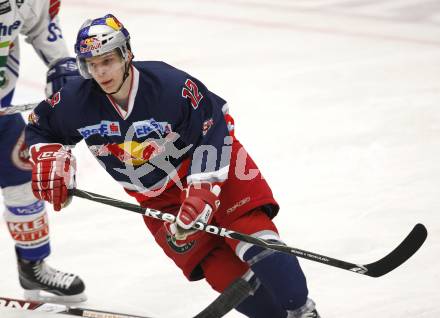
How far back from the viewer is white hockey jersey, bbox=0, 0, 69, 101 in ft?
11.8

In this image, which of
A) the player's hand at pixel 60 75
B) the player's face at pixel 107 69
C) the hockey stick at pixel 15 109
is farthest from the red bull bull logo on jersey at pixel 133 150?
the hockey stick at pixel 15 109

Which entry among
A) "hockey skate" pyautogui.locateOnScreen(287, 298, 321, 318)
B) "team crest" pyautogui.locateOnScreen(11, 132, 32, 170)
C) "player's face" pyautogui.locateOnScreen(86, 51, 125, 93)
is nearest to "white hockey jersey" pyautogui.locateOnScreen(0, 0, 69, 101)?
"team crest" pyautogui.locateOnScreen(11, 132, 32, 170)

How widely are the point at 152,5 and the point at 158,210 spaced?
16.2 feet

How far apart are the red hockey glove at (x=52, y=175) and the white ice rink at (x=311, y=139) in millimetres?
917

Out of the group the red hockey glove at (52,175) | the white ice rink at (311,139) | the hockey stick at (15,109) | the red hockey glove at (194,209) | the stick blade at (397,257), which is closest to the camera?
the red hockey glove at (194,209)

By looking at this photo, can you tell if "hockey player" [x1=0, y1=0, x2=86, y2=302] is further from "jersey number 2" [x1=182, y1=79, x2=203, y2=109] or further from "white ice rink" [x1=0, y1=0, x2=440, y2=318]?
"jersey number 2" [x1=182, y1=79, x2=203, y2=109]

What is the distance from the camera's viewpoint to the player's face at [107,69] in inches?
112

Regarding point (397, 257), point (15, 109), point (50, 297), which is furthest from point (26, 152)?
point (397, 257)

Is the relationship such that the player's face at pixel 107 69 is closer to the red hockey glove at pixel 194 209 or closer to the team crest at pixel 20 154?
the red hockey glove at pixel 194 209

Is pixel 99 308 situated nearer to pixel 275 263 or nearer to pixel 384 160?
A: pixel 275 263

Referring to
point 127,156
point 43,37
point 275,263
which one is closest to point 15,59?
point 43,37

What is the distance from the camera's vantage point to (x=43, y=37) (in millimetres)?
3707

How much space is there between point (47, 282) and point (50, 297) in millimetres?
134

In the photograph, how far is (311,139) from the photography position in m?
5.04
